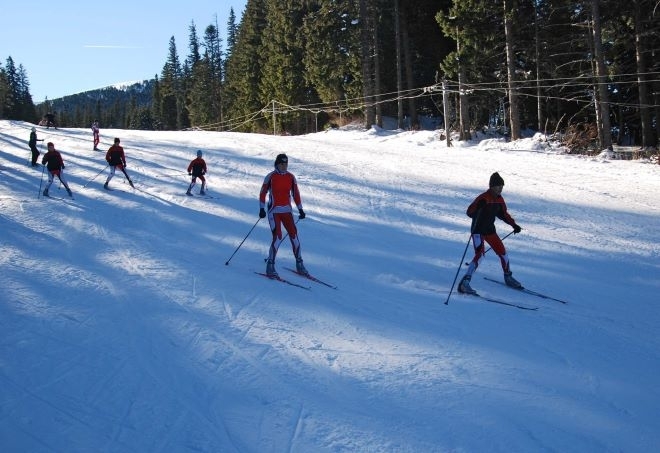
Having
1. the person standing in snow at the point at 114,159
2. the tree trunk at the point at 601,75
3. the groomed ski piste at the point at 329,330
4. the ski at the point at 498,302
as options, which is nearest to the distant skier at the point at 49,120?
the person standing in snow at the point at 114,159

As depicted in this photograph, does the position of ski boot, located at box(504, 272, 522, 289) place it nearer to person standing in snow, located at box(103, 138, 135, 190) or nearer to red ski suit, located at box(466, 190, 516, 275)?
red ski suit, located at box(466, 190, 516, 275)

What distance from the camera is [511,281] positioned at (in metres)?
7.88

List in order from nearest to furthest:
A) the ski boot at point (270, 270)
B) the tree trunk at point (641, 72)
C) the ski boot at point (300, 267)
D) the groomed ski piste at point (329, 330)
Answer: the groomed ski piste at point (329, 330) < the ski boot at point (270, 270) < the ski boot at point (300, 267) < the tree trunk at point (641, 72)

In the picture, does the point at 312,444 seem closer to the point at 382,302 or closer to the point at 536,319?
the point at 382,302

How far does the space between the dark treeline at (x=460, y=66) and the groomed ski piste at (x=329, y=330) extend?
10417 millimetres

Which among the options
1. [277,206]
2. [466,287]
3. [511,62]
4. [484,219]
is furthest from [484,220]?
[511,62]

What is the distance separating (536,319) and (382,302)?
80.2 inches

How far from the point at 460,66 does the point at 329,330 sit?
19.9m

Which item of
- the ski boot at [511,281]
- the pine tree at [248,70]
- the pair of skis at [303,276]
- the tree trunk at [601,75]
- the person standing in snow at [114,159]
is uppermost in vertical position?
the pine tree at [248,70]

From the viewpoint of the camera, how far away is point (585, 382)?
191 inches

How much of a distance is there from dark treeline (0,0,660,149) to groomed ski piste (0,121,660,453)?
410 inches

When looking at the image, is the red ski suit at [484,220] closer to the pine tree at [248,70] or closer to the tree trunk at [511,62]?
the tree trunk at [511,62]

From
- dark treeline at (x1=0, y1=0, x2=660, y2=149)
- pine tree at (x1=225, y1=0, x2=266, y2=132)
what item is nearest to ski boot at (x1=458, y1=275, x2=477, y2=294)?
dark treeline at (x1=0, y1=0, x2=660, y2=149)

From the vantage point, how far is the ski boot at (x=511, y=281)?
25.7 ft
